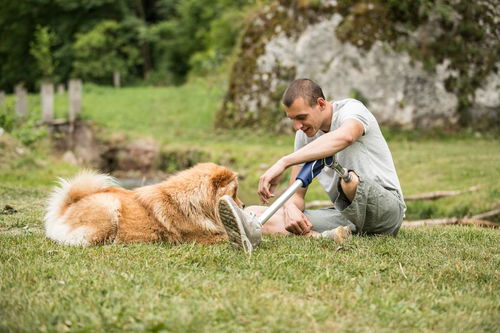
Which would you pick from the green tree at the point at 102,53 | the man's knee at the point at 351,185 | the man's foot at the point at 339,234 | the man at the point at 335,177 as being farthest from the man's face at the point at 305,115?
the green tree at the point at 102,53

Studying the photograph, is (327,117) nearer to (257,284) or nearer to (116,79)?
(257,284)

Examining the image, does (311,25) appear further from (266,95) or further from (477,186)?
(477,186)

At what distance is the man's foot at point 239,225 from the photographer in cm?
448

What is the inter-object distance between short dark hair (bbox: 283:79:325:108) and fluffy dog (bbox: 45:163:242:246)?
936 mm

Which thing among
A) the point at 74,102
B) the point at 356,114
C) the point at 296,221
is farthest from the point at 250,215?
the point at 74,102

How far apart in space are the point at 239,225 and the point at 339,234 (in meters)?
1.25

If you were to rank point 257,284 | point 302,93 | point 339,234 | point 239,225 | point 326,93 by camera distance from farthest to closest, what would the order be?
point 326,93
point 339,234
point 302,93
point 239,225
point 257,284

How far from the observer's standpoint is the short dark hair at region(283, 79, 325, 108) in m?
5.09

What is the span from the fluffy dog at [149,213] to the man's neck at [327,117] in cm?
100

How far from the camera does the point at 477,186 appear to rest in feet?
33.7

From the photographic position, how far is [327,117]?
5465 millimetres

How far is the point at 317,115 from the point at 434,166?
25.7ft

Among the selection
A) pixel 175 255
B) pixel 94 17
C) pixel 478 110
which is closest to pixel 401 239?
pixel 175 255

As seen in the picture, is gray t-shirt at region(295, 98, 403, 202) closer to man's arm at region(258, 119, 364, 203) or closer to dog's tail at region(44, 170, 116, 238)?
man's arm at region(258, 119, 364, 203)
